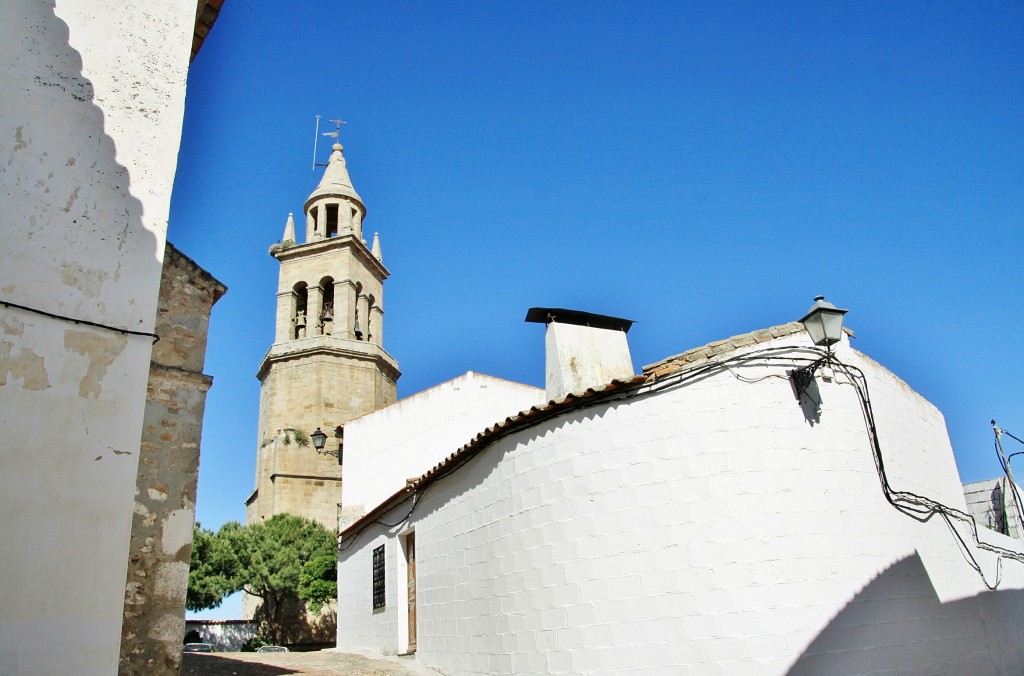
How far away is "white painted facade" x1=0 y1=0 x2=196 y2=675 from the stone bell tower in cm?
1910

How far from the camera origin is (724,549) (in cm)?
733

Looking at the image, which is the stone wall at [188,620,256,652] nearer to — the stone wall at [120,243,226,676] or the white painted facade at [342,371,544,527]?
the white painted facade at [342,371,544,527]

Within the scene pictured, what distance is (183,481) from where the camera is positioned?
6.78 meters

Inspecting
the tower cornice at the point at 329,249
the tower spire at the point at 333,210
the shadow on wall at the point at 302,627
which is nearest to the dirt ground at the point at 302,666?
the shadow on wall at the point at 302,627

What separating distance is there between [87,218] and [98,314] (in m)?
0.86

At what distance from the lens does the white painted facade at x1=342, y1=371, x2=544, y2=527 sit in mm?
18703

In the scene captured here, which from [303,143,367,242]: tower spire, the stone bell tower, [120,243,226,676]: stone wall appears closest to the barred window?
[120,243,226,676]: stone wall

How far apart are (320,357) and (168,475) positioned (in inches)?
880

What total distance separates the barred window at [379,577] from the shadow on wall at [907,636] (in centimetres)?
838

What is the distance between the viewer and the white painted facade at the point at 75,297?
5.07 metres

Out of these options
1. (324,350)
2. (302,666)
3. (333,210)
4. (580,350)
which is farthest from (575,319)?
(333,210)

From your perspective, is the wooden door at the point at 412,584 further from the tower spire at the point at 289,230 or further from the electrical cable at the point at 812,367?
the tower spire at the point at 289,230

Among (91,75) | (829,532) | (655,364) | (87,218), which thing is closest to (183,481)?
(87,218)

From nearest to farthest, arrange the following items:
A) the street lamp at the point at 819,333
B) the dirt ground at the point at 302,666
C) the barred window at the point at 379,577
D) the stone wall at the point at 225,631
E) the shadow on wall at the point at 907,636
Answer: the shadow on wall at the point at 907,636 → the street lamp at the point at 819,333 → the dirt ground at the point at 302,666 → the barred window at the point at 379,577 → the stone wall at the point at 225,631
